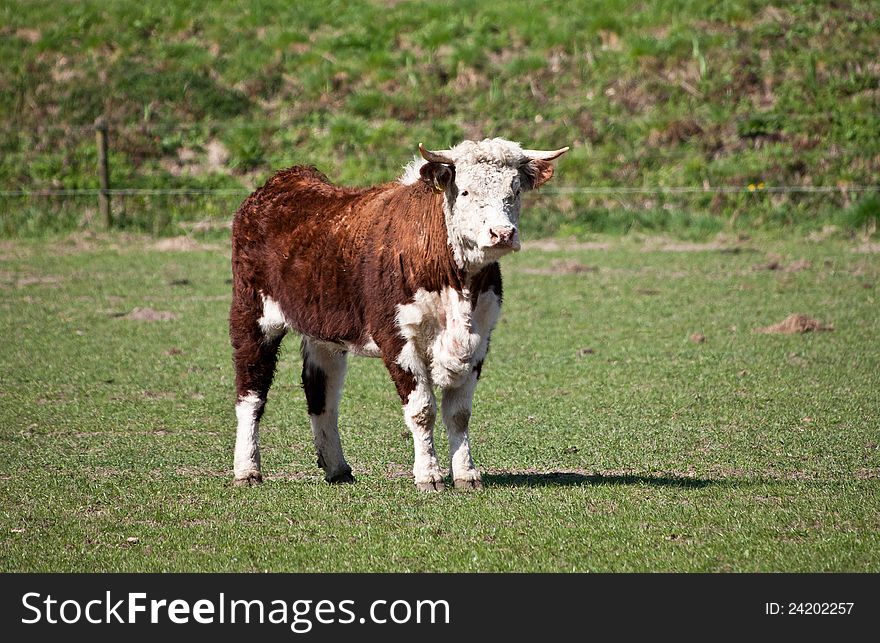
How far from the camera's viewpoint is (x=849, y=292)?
18234 mm

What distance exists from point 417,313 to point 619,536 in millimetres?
2020

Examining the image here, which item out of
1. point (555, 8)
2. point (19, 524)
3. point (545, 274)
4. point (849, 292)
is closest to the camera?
point (19, 524)

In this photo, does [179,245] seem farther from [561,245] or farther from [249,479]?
[249,479]

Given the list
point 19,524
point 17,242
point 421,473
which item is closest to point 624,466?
point 421,473

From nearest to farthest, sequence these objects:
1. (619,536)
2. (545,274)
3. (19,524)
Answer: (619,536) < (19,524) < (545,274)

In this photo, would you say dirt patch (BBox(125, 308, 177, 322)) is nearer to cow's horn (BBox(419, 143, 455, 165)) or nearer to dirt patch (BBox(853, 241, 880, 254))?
cow's horn (BBox(419, 143, 455, 165))

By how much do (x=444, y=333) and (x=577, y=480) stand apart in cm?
148

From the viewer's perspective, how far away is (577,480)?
904 centimetres

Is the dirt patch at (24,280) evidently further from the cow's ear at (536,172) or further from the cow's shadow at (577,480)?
the cow's ear at (536,172)

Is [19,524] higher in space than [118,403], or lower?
higher

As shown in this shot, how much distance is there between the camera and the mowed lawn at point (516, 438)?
7.31 metres

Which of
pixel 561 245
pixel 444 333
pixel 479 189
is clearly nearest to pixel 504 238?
pixel 479 189

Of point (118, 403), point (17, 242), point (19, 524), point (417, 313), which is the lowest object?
point (17, 242)

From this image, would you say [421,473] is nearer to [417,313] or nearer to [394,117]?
[417,313]
